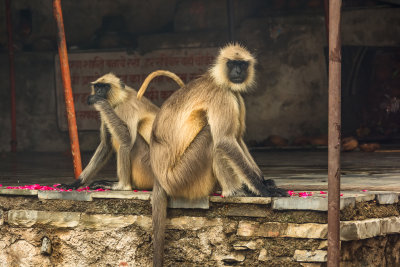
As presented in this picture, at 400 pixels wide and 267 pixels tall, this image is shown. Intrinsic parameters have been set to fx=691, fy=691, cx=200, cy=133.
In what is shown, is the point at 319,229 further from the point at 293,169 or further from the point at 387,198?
the point at 293,169

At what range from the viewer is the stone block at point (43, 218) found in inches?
225

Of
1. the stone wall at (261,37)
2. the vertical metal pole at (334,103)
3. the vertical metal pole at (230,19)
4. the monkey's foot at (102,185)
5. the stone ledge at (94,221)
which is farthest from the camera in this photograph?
the stone wall at (261,37)

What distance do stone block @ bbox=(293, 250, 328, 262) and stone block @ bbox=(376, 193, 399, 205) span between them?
2.31 feet

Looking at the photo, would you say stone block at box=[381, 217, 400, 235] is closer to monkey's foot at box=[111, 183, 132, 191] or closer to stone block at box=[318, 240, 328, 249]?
stone block at box=[318, 240, 328, 249]

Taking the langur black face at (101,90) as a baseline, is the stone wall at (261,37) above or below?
above

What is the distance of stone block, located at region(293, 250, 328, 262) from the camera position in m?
4.93

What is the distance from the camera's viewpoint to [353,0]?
37.4ft

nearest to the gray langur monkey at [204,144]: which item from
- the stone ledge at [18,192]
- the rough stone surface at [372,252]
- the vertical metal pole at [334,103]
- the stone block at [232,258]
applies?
the stone block at [232,258]

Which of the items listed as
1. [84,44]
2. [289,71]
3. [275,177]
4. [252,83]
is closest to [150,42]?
[84,44]

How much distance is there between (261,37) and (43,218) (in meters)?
6.62

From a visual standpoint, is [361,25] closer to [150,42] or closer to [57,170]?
[150,42]

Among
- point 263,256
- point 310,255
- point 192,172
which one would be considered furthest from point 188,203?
point 310,255

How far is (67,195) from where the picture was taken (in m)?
5.70

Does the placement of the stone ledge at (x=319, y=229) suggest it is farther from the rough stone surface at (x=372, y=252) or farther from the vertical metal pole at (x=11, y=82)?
the vertical metal pole at (x=11, y=82)
